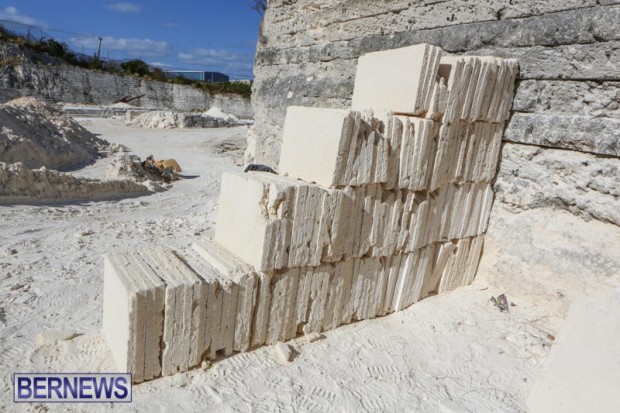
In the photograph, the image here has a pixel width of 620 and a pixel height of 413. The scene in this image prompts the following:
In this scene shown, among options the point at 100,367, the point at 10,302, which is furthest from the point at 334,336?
the point at 10,302

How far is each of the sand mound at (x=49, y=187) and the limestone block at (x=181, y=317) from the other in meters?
5.76

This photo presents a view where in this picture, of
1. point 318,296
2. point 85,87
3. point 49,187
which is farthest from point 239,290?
point 85,87

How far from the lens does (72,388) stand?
270 cm

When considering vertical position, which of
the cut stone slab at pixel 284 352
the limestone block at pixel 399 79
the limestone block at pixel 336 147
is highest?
the limestone block at pixel 399 79

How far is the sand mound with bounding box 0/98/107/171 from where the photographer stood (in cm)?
944

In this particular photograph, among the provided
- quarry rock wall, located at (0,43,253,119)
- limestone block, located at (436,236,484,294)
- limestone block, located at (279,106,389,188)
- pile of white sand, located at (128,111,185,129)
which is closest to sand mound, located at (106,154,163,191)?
limestone block, located at (279,106,389,188)

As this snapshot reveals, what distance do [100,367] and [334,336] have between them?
1.74 m

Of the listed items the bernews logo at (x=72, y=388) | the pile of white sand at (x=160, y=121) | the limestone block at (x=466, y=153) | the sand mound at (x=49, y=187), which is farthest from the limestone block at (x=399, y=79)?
the pile of white sand at (x=160, y=121)

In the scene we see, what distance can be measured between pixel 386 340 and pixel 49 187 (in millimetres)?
6932

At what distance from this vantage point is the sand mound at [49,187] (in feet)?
23.4

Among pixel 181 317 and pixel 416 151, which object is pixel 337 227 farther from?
pixel 181 317

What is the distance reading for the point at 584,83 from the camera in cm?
361

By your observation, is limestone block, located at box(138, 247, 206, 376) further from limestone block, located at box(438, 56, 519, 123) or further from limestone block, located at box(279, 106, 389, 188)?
limestone block, located at box(438, 56, 519, 123)

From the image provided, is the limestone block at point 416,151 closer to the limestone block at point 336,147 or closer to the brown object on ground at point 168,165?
the limestone block at point 336,147
